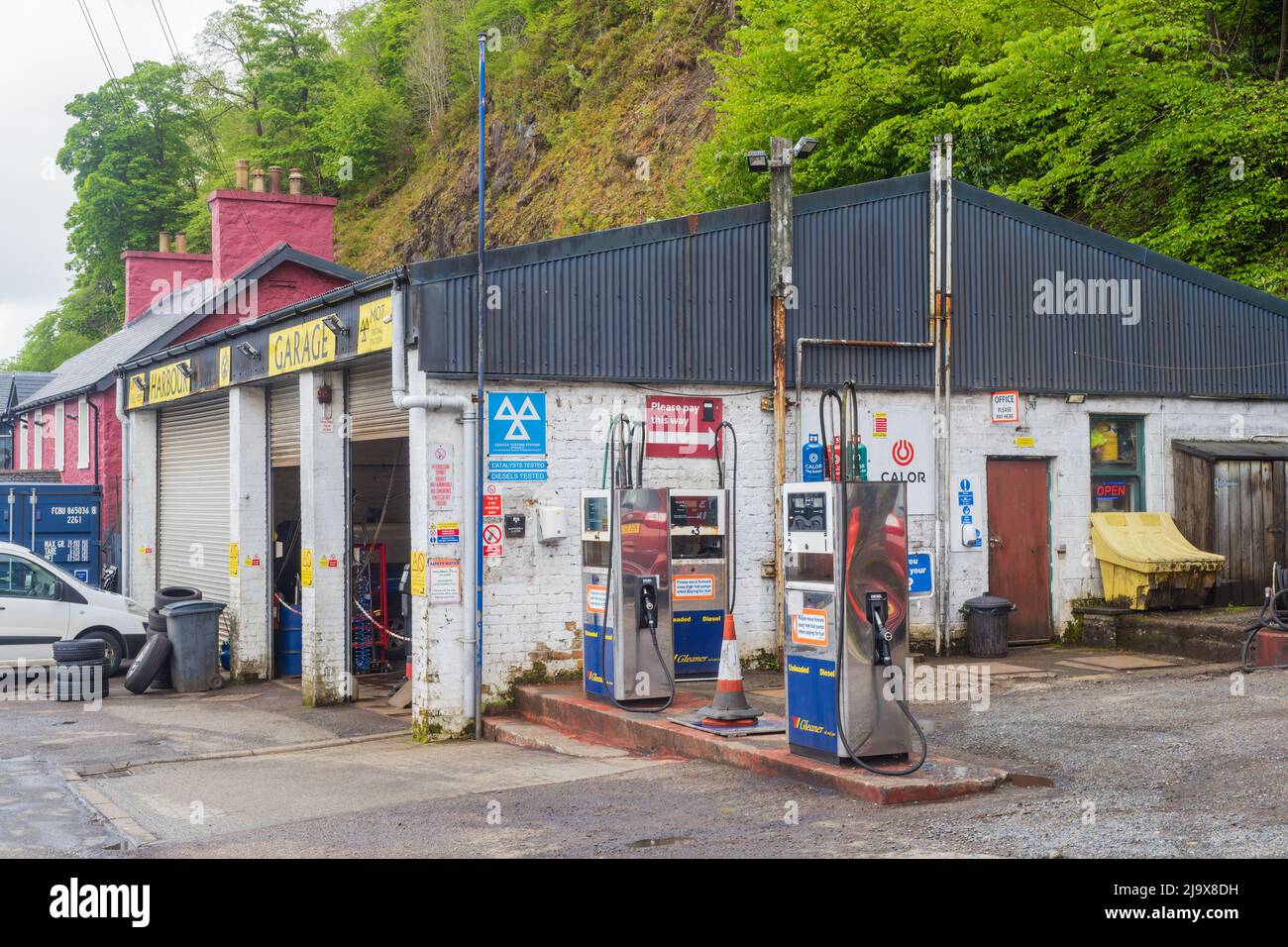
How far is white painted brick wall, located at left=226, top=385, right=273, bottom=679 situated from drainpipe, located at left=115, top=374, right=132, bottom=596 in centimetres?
539

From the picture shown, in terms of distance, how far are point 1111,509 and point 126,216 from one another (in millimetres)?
47361

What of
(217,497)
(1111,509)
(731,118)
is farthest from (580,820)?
(731,118)

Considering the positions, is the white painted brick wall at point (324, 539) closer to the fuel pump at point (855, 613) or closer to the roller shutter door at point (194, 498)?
the roller shutter door at point (194, 498)

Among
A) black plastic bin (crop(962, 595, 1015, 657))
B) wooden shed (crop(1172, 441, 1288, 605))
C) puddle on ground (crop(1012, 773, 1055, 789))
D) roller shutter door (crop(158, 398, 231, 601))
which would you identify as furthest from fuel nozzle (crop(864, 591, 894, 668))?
roller shutter door (crop(158, 398, 231, 601))

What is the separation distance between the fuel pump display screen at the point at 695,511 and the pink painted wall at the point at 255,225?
16.2m

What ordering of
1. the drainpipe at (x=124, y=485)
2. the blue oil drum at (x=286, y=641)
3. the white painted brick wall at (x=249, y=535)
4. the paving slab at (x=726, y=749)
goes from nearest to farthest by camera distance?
1. the paving slab at (x=726, y=749)
2. the white painted brick wall at (x=249, y=535)
3. the blue oil drum at (x=286, y=641)
4. the drainpipe at (x=124, y=485)

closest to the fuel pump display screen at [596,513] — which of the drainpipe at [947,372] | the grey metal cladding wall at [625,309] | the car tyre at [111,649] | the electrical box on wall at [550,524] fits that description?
the electrical box on wall at [550,524]

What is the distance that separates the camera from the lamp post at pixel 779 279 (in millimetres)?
14836

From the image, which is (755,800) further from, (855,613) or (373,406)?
(373,406)

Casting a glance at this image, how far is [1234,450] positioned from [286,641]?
13586 mm

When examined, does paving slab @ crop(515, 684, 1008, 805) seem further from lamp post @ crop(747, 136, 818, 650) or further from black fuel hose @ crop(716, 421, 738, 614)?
lamp post @ crop(747, 136, 818, 650)

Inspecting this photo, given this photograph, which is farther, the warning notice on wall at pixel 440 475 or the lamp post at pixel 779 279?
the lamp post at pixel 779 279

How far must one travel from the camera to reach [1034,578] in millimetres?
16500
